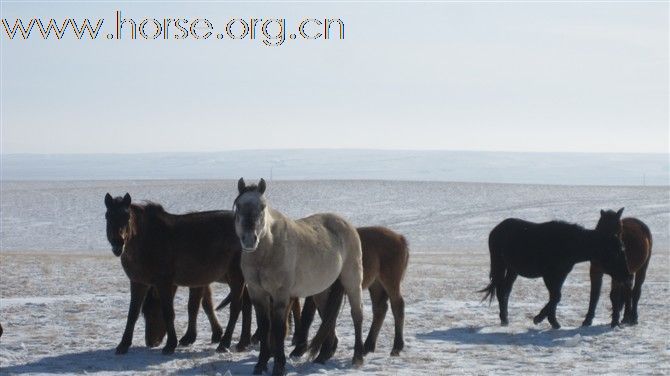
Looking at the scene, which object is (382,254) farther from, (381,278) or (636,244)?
(636,244)

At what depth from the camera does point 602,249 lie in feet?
41.5

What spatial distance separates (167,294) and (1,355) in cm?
174

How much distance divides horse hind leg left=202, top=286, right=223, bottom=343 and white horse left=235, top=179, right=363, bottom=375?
5.59 feet

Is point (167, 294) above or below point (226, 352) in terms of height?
above

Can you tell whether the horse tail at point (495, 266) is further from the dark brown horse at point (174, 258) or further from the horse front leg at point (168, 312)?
the horse front leg at point (168, 312)

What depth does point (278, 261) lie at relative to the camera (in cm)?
837

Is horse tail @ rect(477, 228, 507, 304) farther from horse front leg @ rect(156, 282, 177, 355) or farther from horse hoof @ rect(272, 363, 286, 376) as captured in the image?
horse hoof @ rect(272, 363, 286, 376)

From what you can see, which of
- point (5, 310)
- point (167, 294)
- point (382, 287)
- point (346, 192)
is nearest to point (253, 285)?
point (167, 294)

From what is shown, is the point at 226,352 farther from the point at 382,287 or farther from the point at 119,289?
the point at 119,289

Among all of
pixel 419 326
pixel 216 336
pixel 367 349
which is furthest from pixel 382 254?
pixel 419 326

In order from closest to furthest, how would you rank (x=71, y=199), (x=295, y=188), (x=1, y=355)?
1. (x=1, y=355)
2. (x=71, y=199)
3. (x=295, y=188)

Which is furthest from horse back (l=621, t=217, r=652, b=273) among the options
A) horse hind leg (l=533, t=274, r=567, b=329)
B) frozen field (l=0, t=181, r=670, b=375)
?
horse hind leg (l=533, t=274, r=567, b=329)

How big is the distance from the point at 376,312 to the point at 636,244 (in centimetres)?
491

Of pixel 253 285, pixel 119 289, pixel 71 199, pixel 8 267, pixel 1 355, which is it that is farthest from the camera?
pixel 71 199
